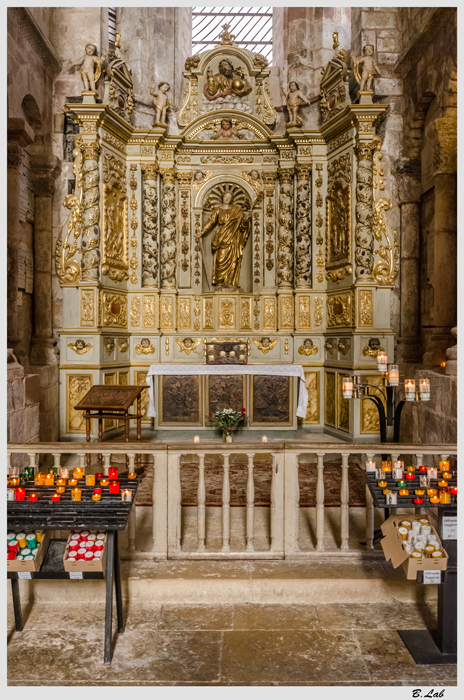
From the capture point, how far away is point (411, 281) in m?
9.64

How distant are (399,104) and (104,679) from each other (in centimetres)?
981

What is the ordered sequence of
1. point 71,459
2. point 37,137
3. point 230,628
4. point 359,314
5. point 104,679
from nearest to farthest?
point 104,679, point 230,628, point 71,459, point 359,314, point 37,137

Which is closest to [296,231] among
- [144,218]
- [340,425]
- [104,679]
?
[144,218]

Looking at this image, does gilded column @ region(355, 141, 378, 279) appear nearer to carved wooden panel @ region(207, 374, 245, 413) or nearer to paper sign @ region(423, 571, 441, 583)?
carved wooden panel @ region(207, 374, 245, 413)

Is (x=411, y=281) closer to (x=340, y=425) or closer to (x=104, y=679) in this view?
(x=340, y=425)

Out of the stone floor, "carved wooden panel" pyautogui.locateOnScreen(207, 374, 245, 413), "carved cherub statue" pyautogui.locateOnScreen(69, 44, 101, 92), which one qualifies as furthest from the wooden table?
"carved cherub statue" pyautogui.locateOnScreen(69, 44, 101, 92)

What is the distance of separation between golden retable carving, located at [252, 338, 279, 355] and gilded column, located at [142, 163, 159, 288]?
2166 mm

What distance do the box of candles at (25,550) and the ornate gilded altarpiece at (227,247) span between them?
17.9 ft

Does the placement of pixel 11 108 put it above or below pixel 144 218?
above

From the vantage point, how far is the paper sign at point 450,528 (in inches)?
127

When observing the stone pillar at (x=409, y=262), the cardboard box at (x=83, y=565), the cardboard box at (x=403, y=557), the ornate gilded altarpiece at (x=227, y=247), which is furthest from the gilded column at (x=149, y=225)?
the cardboard box at (x=403, y=557)

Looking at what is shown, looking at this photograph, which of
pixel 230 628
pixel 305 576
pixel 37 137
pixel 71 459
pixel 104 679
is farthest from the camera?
pixel 37 137

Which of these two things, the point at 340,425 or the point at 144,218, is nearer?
the point at 340,425

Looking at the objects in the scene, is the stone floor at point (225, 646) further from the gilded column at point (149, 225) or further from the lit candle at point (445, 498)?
the gilded column at point (149, 225)
